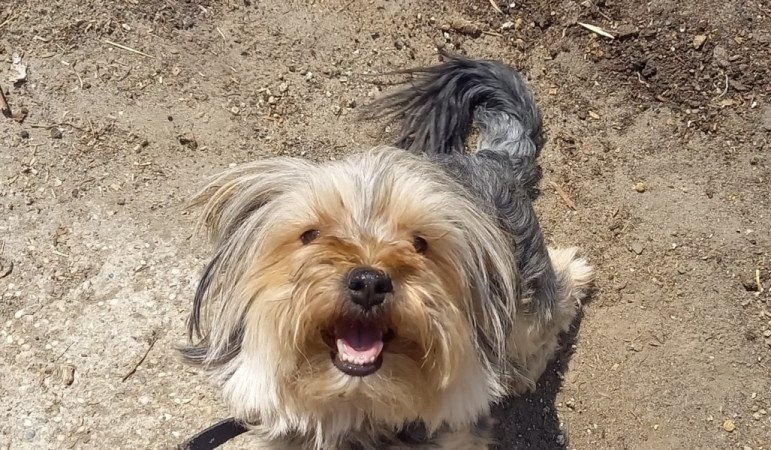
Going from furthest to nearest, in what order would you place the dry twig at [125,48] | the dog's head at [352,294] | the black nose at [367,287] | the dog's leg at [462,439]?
the dry twig at [125,48], the dog's leg at [462,439], the dog's head at [352,294], the black nose at [367,287]

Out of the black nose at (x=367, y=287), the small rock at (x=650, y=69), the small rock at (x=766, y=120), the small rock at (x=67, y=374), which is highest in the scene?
the black nose at (x=367, y=287)

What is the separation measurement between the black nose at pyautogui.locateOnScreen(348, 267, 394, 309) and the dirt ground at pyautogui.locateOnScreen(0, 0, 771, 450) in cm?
206

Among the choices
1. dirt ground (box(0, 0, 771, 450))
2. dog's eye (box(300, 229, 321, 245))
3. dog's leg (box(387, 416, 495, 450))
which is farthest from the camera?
dirt ground (box(0, 0, 771, 450))

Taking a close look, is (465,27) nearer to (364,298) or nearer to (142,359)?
(142,359)

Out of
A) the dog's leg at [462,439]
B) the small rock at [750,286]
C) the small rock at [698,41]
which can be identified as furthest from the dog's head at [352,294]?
the small rock at [698,41]

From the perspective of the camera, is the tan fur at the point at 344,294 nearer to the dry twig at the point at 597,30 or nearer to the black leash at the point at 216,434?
the black leash at the point at 216,434

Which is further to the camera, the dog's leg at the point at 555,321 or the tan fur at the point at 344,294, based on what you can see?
the dog's leg at the point at 555,321

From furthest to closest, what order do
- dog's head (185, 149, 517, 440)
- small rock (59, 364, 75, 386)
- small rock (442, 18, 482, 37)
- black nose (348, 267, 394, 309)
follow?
small rock (442, 18, 482, 37) → small rock (59, 364, 75, 386) → dog's head (185, 149, 517, 440) → black nose (348, 267, 394, 309)

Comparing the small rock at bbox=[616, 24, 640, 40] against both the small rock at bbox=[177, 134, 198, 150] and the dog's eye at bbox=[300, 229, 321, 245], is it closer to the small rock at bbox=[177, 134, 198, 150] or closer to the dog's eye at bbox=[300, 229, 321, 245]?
the small rock at bbox=[177, 134, 198, 150]

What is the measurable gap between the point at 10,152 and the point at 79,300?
3.41 ft

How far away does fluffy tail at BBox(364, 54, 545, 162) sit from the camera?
14.3ft

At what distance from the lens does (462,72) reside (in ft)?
14.6

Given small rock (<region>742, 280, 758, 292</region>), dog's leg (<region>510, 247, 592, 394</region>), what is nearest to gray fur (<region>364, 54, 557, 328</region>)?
dog's leg (<region>510, 247, 592, 394</region>)

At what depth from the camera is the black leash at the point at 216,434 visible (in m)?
3.43
